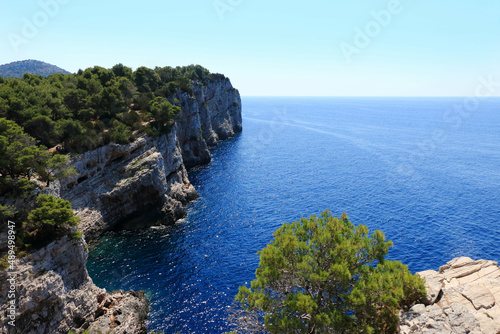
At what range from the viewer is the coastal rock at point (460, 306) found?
2167 centimetres

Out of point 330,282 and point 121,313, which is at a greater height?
point 330,282

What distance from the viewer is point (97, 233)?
52.8 meters

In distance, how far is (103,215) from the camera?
54906 mm

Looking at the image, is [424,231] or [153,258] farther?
[424,231]

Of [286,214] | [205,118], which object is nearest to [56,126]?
[286,214]

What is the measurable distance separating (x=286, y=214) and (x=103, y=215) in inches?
1533

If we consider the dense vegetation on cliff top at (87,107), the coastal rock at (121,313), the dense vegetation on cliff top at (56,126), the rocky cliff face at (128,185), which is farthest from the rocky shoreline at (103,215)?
the dense vegetation on cliff top at (87,107)

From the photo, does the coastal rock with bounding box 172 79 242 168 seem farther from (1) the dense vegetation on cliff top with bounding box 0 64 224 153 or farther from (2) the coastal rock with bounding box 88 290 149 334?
(2) the coastal rock with bounding box 88 290 149 334

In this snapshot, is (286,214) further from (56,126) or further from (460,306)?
(56,126)

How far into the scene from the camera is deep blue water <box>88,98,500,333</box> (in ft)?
135

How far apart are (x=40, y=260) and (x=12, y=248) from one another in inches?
123

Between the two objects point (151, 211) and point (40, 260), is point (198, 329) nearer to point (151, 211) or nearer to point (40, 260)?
point (40, 260)

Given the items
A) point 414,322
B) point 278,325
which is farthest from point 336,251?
point 414,322

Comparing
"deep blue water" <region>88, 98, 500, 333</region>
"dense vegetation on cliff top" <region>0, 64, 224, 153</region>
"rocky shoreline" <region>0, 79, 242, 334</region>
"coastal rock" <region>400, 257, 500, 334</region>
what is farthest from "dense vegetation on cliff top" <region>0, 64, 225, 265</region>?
"coastal rock" <region>400, 257, 500, 334</region>
